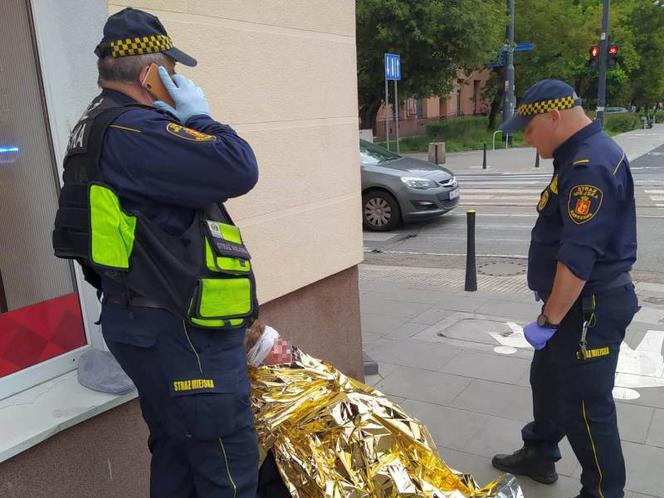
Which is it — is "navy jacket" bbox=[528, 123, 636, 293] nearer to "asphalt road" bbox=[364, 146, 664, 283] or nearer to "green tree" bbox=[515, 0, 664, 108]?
"asphalt road" bbox=[364, 146, 664, 283]

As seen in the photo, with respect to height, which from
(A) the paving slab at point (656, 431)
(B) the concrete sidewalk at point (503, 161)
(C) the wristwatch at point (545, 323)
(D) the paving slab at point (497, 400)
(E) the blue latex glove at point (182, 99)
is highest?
(E) the blue latex glove at point (182, 99)

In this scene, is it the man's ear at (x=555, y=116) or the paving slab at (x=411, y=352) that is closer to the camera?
the man's ear at (x=555, y=116)

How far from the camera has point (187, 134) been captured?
70.1 inches

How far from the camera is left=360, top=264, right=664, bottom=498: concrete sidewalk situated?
346 cm

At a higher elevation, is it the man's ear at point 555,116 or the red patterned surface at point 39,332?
the man's ear at point 555,116

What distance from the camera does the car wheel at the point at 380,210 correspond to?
10852 mm

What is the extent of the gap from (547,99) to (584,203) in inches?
21.5

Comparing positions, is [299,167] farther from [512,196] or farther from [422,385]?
[512,196]

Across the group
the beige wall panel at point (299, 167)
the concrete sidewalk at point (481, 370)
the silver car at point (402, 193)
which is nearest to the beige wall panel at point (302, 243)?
the beige wall panel at point (299, 167)

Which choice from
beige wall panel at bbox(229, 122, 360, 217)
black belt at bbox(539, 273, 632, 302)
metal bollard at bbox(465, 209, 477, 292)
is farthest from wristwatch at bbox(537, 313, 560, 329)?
metal bollard at bbox(465, 209, 477, 292)

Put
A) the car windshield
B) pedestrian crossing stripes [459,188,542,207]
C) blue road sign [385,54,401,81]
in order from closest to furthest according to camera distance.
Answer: the car windshield → pedestrian crossing stripes [459,188,542,207] → blue road sign [385,54,401,81]

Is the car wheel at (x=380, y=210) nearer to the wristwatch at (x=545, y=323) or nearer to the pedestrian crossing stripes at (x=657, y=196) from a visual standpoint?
the pedestrian crossing stripes at (x=657, y=196)

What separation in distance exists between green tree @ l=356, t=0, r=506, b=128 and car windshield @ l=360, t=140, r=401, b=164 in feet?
39.2

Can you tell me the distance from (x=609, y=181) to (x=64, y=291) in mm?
2440
